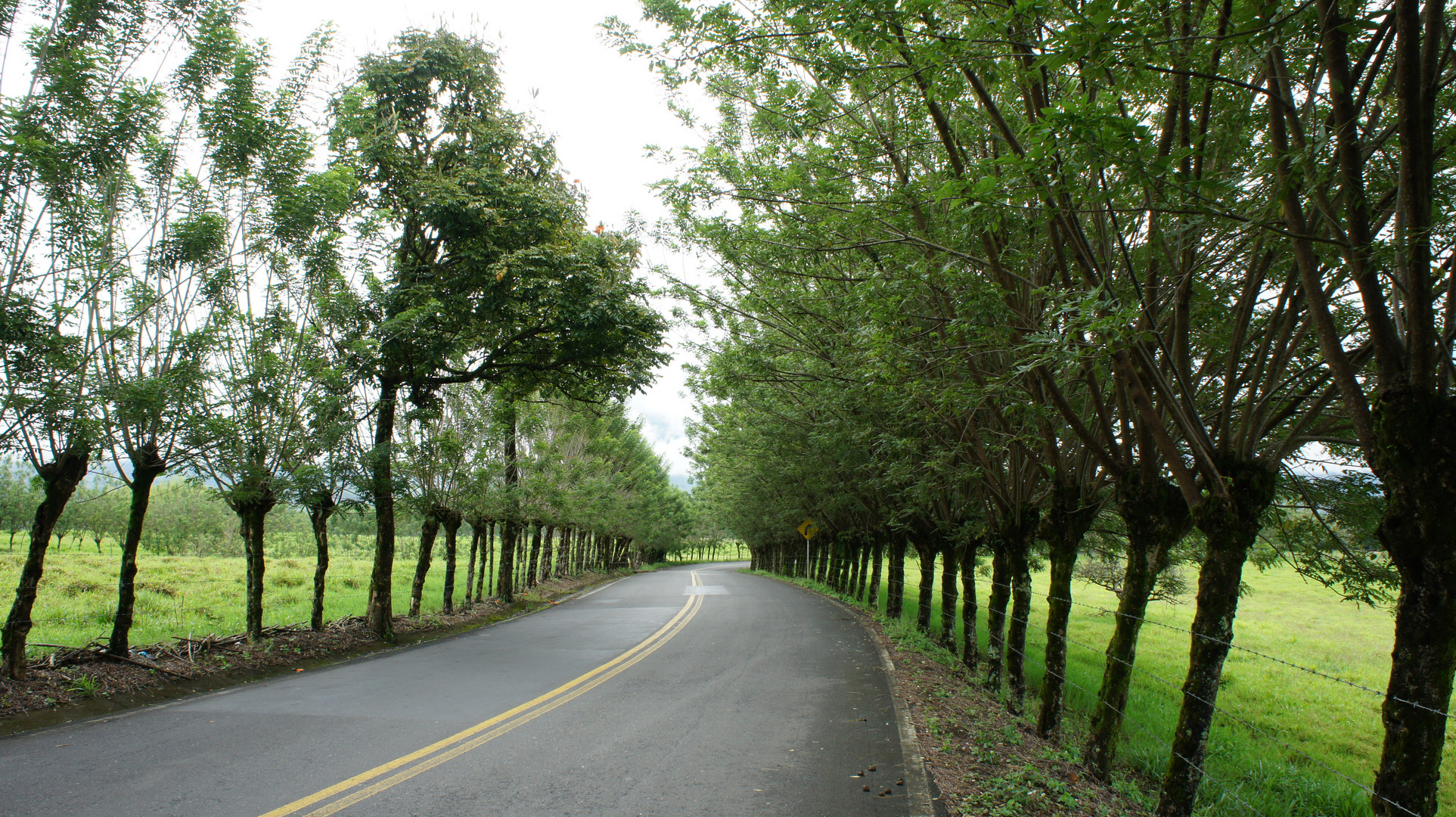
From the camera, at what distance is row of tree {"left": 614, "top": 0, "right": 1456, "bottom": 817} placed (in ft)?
11.6

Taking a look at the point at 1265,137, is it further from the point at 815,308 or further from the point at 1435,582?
the point at 815,308

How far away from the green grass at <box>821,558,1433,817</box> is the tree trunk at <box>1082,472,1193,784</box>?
21.1 inches

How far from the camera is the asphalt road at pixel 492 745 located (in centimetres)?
483

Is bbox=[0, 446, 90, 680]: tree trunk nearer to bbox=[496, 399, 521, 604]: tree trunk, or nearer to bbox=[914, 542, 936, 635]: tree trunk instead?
bbox=[496, 399, 521, 604]: tree trunk

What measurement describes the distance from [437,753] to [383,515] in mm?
8277

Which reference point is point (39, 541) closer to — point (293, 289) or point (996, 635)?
point (293, 289)

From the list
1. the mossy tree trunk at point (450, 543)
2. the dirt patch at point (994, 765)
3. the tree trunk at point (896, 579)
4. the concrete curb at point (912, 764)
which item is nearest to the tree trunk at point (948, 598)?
the tree trunk at point (896, 579)

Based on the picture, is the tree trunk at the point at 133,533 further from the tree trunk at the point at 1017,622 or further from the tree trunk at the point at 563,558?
the tree trunk at the point at 563,558

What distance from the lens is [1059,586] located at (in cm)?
894

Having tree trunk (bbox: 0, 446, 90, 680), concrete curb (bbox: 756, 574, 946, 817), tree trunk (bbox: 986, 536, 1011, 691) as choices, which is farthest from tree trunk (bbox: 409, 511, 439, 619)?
tree trunk (bbox: 986, 536, 1011, 691)

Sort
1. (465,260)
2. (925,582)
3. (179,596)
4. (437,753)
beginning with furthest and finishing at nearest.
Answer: (179,596), (925,582), (465,260), (437,753)

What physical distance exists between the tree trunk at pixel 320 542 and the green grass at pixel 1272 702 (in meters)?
12.3

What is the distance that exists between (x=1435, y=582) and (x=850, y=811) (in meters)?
3.77

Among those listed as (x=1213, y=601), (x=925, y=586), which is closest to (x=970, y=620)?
(x=925, y=586)
